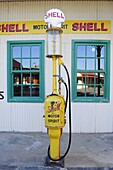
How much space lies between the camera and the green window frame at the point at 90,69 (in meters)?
5.11

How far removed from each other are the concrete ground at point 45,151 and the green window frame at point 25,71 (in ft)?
3.28

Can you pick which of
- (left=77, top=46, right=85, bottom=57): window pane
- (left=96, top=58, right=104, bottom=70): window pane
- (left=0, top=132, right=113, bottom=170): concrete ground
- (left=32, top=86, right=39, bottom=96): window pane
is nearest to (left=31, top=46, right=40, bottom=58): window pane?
(left=32, top=86, right=39, bottom=96): window pane

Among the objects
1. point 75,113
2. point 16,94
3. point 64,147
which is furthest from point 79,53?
point 64,147

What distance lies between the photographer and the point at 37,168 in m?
3.15

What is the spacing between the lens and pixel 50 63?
5137 millimetres

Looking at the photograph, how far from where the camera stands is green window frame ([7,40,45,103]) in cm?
516

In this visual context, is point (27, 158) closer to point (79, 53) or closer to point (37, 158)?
point (37, 158)

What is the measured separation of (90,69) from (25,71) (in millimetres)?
1675

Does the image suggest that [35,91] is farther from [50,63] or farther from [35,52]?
[35,52]

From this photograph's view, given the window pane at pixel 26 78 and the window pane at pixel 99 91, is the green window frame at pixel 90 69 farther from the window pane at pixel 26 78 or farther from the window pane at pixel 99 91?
the window pane at pixel 26 78

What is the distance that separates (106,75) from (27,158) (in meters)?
2.87

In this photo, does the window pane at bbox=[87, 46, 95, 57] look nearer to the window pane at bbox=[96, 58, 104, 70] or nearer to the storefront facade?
the storefront facade

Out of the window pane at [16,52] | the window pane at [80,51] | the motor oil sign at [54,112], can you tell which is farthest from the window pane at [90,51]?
the motor oil sign at [54,112]

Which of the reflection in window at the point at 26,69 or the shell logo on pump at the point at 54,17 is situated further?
the reflection in window at the point at 26,69
